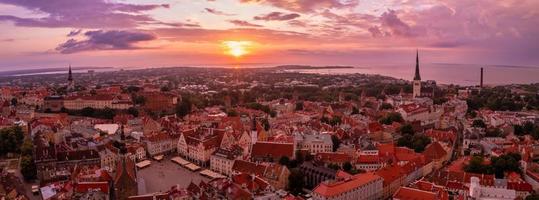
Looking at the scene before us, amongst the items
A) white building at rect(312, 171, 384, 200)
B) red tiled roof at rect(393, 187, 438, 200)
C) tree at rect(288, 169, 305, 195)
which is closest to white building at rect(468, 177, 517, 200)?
red tiled roof at rect(393, 187, 438, 200)

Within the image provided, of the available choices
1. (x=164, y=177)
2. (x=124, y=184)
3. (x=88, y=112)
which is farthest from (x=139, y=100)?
(x=124, y=184)

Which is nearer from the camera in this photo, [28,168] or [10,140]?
[28,168]

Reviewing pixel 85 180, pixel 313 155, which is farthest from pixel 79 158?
pixel 313 155

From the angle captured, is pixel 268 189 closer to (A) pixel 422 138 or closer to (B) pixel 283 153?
(B) pixel 283 153

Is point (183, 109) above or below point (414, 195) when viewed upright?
above

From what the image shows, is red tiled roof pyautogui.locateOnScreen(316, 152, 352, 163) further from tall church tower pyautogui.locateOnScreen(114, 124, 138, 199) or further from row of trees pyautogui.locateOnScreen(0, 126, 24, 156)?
row of trees pyautogui.locateOnScreen(0, 126, 24, 156)

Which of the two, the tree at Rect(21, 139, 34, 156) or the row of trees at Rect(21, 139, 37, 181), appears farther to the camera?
the tree at Rect(21, 139, 34, 156)

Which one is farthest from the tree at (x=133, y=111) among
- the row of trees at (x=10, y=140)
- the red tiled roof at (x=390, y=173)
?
the red tiled roof at (x=390, y=173)

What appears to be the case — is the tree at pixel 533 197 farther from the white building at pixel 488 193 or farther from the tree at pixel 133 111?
the tree at pixel 133 111

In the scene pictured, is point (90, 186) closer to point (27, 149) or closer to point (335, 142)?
point (27, 149)
